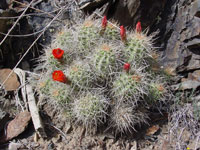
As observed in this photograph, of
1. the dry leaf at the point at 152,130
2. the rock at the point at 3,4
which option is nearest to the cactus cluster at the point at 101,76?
the dry leaf at the point at 152,130

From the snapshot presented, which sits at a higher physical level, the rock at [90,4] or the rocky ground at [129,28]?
the rock at [90,4]

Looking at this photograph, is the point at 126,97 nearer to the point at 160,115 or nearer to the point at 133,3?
the point at 160,115

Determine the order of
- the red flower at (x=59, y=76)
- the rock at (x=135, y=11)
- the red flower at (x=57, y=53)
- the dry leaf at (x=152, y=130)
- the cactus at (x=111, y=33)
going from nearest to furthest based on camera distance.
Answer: the red flower at (x=59, y=76) < the red flower at (x=57, y=53) < the cactus at (x=111, y=33) < the dry leaf at (x=152, y=130) < the rock at (x=135, y=11)

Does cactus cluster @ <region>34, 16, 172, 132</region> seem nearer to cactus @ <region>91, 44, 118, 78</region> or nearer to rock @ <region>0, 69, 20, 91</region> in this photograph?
cactus @ <region>91, 44, 118, 78</region>

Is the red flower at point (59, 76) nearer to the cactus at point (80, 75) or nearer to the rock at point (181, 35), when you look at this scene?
the cactus at point (80, 75)

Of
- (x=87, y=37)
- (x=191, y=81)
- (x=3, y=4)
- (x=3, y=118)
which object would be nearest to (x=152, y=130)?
(x=191, y=81)

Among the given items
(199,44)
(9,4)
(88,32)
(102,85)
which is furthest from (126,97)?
(9,4)

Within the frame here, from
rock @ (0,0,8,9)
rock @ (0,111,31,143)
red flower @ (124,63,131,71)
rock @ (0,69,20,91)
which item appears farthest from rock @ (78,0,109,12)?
rock @ (0,111,31,143)

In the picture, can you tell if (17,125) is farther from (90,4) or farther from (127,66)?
(90,4)
